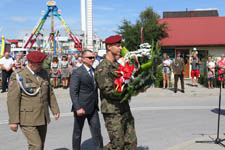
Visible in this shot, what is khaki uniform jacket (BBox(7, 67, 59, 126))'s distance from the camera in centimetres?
400

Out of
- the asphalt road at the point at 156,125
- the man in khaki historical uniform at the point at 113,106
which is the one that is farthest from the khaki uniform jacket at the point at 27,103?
the asphalt road at the point at 156,125

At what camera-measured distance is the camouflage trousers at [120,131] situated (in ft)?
13.2

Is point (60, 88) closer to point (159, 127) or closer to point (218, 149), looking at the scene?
point (159, 127)

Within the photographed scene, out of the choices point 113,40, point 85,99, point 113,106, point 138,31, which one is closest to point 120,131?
point 113,106

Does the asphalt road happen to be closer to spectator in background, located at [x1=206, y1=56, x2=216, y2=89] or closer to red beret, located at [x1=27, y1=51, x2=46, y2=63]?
red beret, located at [x1=27, y1=51, x2=46, y2=63]

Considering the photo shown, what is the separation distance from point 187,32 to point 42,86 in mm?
25149

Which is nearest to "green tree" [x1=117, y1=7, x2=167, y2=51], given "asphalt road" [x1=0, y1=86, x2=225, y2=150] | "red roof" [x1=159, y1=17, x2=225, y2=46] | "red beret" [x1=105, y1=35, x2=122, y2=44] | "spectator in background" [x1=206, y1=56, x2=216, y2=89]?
"red roof" [x1=159, y1=17, x2=225, y2=46]

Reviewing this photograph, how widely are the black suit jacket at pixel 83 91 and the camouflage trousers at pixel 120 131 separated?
0.63 m

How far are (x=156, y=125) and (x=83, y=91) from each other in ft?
10.8

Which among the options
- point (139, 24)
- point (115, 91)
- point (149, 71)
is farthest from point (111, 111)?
point (139, 24)

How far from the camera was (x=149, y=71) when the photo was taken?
411 centimetres

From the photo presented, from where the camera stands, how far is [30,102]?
13.5 ft

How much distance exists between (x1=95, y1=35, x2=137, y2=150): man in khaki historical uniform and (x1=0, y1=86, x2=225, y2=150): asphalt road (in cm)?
143

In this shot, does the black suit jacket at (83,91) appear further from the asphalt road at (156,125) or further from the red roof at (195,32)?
the red roof at (195,32)
